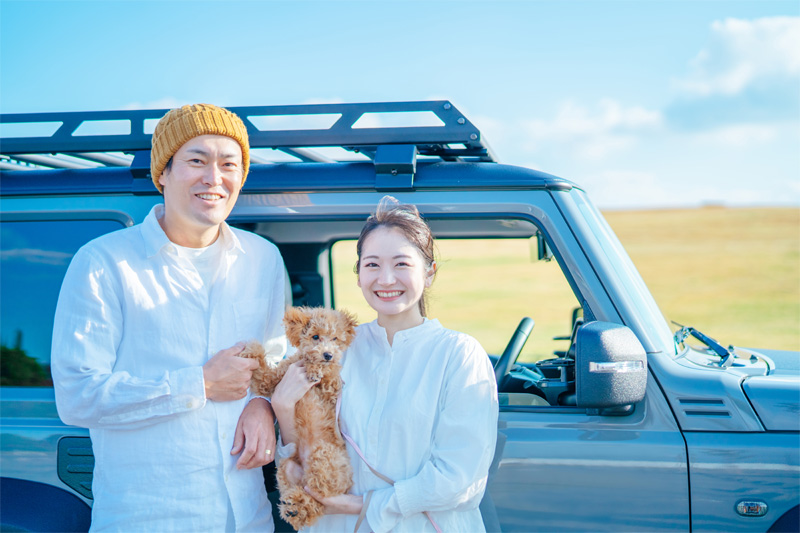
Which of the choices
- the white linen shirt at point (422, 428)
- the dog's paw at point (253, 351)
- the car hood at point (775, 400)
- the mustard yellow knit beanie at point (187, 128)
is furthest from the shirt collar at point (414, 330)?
the car hood at point (775, 400)

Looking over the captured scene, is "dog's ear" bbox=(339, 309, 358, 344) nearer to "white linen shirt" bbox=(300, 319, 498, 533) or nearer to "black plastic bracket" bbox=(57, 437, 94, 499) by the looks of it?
"white linen shirt" bbox=(300, 319, 498, 533)

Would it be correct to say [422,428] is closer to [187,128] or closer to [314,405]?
[314,405]

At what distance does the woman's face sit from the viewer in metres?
2.20

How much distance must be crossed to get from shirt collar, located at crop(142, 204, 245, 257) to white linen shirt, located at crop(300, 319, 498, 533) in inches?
27.1

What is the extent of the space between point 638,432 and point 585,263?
67 centimetres

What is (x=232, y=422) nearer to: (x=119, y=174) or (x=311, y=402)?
(x=311, y=402)

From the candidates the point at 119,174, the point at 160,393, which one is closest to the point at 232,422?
the point at 160,393

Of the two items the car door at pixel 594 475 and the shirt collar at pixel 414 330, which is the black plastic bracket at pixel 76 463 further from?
the car door at pixel 594 475

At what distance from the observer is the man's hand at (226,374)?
2.19m

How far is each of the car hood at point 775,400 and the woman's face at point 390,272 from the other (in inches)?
53.5

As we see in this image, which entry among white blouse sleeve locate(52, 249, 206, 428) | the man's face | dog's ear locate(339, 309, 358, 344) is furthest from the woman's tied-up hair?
white blouse sleeve locate(52, 249, 206, 428)

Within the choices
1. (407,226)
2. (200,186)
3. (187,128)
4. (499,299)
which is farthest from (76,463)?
(499,299)

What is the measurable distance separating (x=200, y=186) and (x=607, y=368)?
1590mm

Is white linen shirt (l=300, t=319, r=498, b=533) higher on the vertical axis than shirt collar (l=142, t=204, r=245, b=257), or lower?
lower
